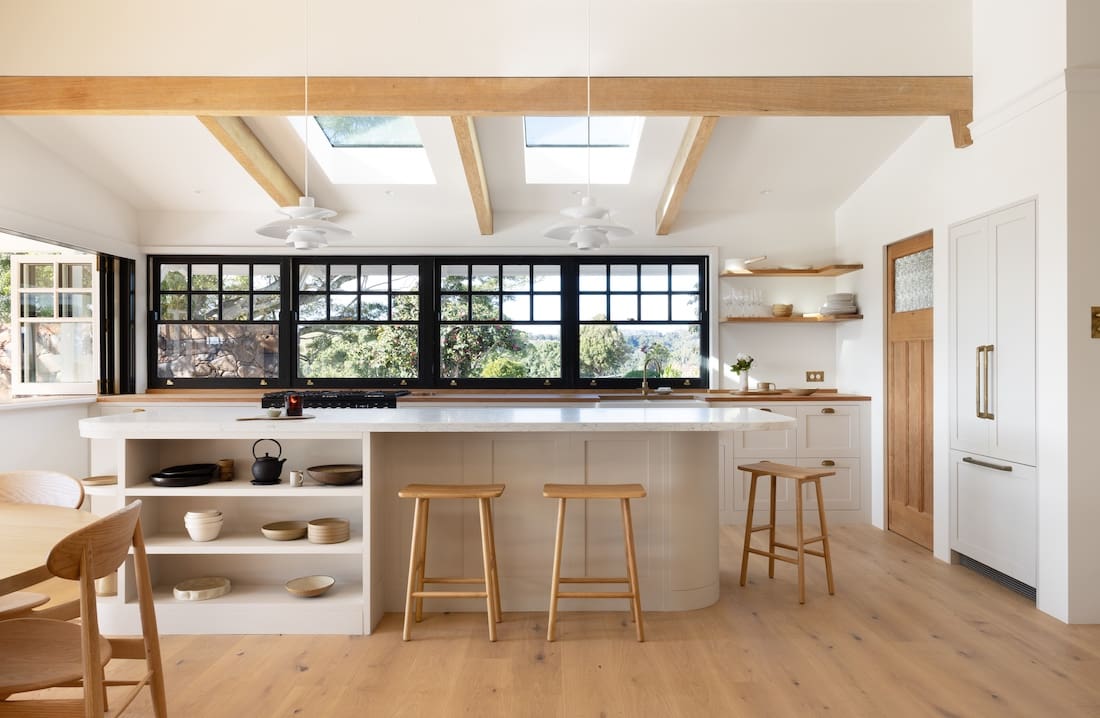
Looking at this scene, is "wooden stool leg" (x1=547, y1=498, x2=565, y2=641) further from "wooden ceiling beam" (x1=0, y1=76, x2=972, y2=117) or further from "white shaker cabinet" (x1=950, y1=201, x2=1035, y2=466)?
"white shaker cabinet" (x1=950, y1=201, x2=1035, y2=466)

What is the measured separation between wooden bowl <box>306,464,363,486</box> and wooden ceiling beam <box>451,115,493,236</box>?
227cm

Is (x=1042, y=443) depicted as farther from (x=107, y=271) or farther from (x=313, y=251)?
(x=107, y=271)

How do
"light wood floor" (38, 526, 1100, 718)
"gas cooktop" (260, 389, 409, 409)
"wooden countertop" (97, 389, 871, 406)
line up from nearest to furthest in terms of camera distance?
"light wood floor" (38, 526, 1100, 718)
"gas cooktop" (260, 389, 409, 409)
"wooden countertop" (97, 389, 871, 406)

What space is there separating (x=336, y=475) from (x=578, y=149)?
3584 mm

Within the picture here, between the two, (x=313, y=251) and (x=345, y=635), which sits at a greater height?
(x=313, y=251)

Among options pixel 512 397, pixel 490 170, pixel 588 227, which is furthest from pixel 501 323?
pixel 588 227

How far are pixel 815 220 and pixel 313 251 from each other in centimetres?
444

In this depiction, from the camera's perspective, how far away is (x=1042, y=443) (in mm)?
3523

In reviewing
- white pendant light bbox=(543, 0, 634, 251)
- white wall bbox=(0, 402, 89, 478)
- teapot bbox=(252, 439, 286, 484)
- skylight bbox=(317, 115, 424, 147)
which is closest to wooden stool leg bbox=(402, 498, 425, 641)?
teapot bbox=(252, 439, 286, 484)

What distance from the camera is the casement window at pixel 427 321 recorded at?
6387 millimetres

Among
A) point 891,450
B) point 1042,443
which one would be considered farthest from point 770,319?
point 1042,443

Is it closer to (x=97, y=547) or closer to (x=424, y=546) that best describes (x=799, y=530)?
(x=424, y=546)

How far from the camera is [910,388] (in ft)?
16.2

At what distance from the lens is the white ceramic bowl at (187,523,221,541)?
10.8ft
